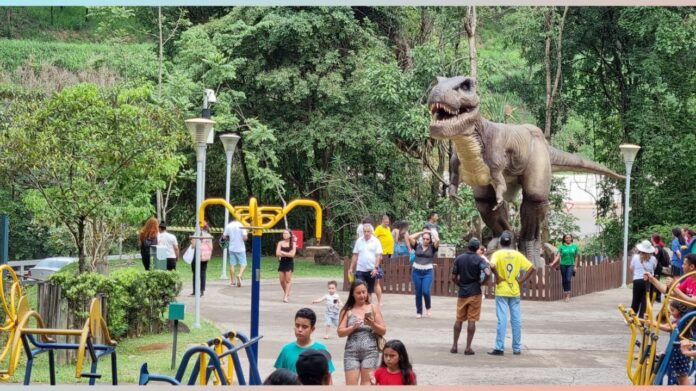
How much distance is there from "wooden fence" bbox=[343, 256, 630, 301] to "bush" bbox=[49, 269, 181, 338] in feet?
23.3

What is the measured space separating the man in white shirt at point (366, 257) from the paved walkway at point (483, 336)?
900mm

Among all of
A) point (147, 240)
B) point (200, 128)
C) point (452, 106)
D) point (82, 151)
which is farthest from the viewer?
point (147, 240)

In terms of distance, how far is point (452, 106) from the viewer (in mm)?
19391

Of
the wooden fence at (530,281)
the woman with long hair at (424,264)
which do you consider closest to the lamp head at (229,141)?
the wooden fence at (530,281)

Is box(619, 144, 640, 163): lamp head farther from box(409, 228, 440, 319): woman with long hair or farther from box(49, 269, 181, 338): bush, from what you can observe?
box(49, 269, 181, 338): bush

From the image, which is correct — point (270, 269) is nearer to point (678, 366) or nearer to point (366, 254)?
point (366, 254)

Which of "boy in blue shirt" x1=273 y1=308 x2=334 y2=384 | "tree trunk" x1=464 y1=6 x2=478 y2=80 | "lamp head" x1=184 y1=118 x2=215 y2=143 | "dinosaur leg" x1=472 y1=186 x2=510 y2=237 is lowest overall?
"boy in blue shirt" x1=273 y1=308 x2=334 y2=384

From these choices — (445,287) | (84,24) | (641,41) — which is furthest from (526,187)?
(84,24)

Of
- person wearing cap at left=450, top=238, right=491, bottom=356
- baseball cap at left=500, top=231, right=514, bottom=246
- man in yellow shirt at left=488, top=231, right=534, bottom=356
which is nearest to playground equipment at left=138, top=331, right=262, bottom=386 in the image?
person wearing cap at left=450, top=238, right=491, bottom=356

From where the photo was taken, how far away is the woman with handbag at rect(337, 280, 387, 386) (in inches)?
402

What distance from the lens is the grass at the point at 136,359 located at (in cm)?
1290

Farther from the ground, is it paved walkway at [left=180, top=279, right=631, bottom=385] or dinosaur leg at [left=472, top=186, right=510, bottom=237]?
dinosaur leg at [left=472, top=186, right=510, bottom=237]

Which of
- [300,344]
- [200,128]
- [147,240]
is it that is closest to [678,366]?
[300,344]

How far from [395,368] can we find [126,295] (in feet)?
25.6
